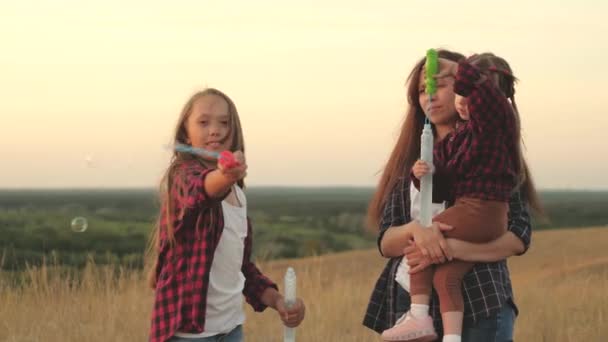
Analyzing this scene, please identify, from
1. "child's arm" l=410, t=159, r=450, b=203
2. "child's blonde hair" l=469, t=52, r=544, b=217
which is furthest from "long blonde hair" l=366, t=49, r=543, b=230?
"child's arm" l=410, t=159, r=450, b=203

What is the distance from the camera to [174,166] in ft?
12.0

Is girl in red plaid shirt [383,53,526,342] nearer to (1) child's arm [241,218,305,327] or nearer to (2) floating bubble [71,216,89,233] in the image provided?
(1) child's arm [241,218,305,327]

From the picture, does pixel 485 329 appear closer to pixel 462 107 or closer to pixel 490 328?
pixel 490 328

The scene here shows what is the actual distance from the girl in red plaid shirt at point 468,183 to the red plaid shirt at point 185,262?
2.30 feet

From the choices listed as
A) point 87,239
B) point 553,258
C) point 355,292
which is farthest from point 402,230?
point 87,239

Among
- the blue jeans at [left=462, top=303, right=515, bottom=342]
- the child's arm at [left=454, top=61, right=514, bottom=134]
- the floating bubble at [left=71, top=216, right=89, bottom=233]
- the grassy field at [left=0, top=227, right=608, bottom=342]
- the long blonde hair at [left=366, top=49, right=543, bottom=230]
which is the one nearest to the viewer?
the child's arm at [left=454, top=61, right=514, bottom=134]

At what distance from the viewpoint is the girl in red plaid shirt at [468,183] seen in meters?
3.43

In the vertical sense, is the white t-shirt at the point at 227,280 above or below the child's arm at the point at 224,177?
below

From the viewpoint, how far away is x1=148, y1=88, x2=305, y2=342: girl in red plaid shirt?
3498 mm

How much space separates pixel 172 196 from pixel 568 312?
484cm

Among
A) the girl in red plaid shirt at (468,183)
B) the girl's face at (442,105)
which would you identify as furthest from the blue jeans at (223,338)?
the girl's face at (442,105)

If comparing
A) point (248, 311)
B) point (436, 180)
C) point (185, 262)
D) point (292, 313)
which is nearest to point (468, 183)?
point (436, 180)

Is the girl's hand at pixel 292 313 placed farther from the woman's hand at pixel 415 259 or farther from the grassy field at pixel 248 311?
the grassy field at pixel 248 311

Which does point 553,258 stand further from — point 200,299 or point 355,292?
point 200,299
